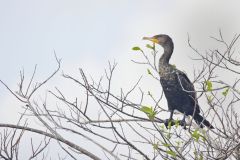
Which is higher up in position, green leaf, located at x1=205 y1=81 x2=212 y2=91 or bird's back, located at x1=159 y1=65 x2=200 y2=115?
bird's back, located at x1=159 y1=65 x2=200 y2=115

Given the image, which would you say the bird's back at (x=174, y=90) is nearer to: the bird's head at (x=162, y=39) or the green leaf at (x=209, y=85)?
the bird's head at (x=162, y=39)

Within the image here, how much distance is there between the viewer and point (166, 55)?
7.61 m

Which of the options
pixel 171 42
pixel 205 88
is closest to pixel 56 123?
pixel 205 88

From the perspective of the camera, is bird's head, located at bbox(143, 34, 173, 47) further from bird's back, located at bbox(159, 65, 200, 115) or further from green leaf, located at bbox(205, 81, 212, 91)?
green leaf, located at bbox(205, 81, 212, 91)

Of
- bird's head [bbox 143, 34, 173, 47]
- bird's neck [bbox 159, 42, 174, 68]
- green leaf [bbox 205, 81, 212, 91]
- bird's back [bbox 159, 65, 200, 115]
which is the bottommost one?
green leaf [bbox 205, 81, 212, 91]

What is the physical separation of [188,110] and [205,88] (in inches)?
126

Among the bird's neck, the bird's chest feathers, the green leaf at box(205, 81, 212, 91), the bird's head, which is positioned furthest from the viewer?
the bird's head

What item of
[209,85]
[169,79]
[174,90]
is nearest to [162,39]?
[169,79]

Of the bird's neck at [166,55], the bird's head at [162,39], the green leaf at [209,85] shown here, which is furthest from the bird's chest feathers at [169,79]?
the green leaf at [209,85]

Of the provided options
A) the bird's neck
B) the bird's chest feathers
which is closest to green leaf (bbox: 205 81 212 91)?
the bird's chest feathers

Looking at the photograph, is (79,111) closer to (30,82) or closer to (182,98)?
(30,82)

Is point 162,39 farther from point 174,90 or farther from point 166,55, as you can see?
point 174,90

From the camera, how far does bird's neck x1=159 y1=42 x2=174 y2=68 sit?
745 cm

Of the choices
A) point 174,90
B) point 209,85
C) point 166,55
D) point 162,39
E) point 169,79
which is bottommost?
point 209,85
